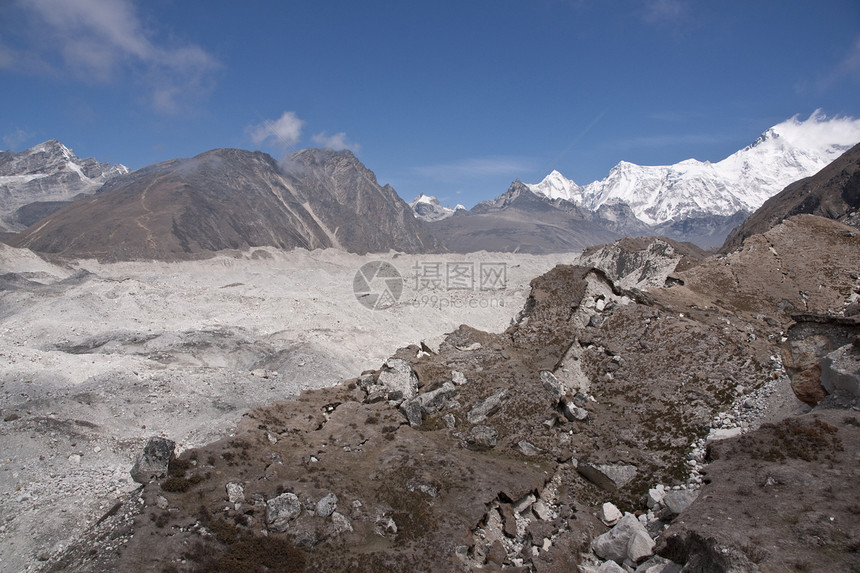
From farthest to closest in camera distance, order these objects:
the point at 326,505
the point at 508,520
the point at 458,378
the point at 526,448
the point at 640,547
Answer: the point at 458,378
the point at 526,448
the point at 508,520
the point at 326,505
the point at 640,547

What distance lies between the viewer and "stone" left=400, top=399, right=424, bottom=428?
17.8m

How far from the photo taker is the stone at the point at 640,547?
439 inches

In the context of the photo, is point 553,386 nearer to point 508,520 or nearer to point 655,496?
point 655,496

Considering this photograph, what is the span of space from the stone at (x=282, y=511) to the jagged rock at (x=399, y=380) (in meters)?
7.01

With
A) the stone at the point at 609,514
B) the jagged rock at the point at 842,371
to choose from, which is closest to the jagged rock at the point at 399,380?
the stone at the point at 609,514

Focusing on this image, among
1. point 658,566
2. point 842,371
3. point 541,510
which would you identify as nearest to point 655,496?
point 658,566

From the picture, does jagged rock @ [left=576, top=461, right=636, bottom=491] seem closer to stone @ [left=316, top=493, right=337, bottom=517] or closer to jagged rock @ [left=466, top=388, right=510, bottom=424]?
jagged rock @ [left=466, top=388, right=510, bottom=424]

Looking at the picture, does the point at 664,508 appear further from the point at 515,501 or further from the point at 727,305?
the point at 727,305

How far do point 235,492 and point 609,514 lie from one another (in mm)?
10497

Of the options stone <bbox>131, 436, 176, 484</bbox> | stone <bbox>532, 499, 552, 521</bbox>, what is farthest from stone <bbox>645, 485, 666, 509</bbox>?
stone <bbox>131, 436, 176, 484</bbox>

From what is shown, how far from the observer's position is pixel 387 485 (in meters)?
13.8

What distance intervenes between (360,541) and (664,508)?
26.4ft

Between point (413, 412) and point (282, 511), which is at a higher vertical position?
point (413, 412)

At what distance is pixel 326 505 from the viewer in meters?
12.5
